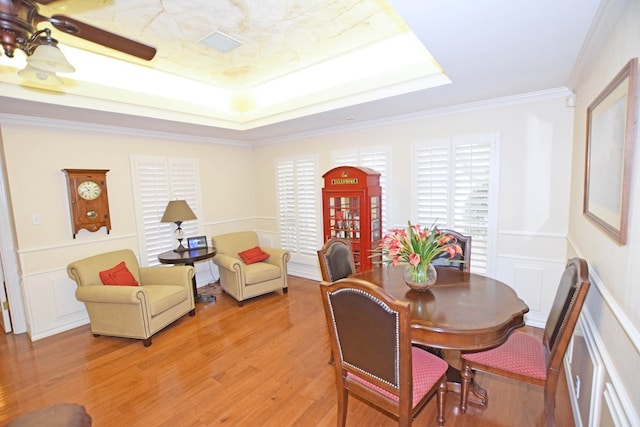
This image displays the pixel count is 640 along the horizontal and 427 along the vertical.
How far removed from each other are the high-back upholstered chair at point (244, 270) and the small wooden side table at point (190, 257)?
0.19 meters

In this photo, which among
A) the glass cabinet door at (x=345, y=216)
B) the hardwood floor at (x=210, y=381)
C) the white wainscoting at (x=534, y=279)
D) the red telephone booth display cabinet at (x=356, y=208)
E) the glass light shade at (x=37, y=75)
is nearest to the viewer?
the glass light shade at (x=37, y=75)

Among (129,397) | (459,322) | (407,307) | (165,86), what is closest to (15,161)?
(165,86)

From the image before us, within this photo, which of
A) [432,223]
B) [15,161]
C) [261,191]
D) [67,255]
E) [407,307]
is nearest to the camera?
[407,307]

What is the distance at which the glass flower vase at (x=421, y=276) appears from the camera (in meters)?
2.20

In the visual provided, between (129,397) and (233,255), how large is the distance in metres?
2.45

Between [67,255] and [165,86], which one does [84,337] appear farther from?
[165,86]

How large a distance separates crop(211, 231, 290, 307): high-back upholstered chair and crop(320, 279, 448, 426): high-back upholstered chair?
8.24 feet

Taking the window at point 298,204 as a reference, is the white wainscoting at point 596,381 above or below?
below

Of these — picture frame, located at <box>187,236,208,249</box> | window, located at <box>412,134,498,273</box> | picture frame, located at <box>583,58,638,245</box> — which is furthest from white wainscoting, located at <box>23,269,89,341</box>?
picture frame, located at <box>583,58,638,245</box>

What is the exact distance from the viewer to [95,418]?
2191 mm

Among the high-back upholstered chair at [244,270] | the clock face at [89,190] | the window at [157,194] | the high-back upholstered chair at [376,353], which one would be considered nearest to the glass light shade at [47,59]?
the high-back upholstered chair at [376,353]

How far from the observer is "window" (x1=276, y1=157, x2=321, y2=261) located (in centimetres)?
493

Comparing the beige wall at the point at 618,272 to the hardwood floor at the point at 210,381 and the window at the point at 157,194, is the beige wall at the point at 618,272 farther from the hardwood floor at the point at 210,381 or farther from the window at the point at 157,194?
the window at the point at 157,194

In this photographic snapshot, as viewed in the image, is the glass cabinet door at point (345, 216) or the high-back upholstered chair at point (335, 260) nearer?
the high-back upholstered chair at point (335, 260)
